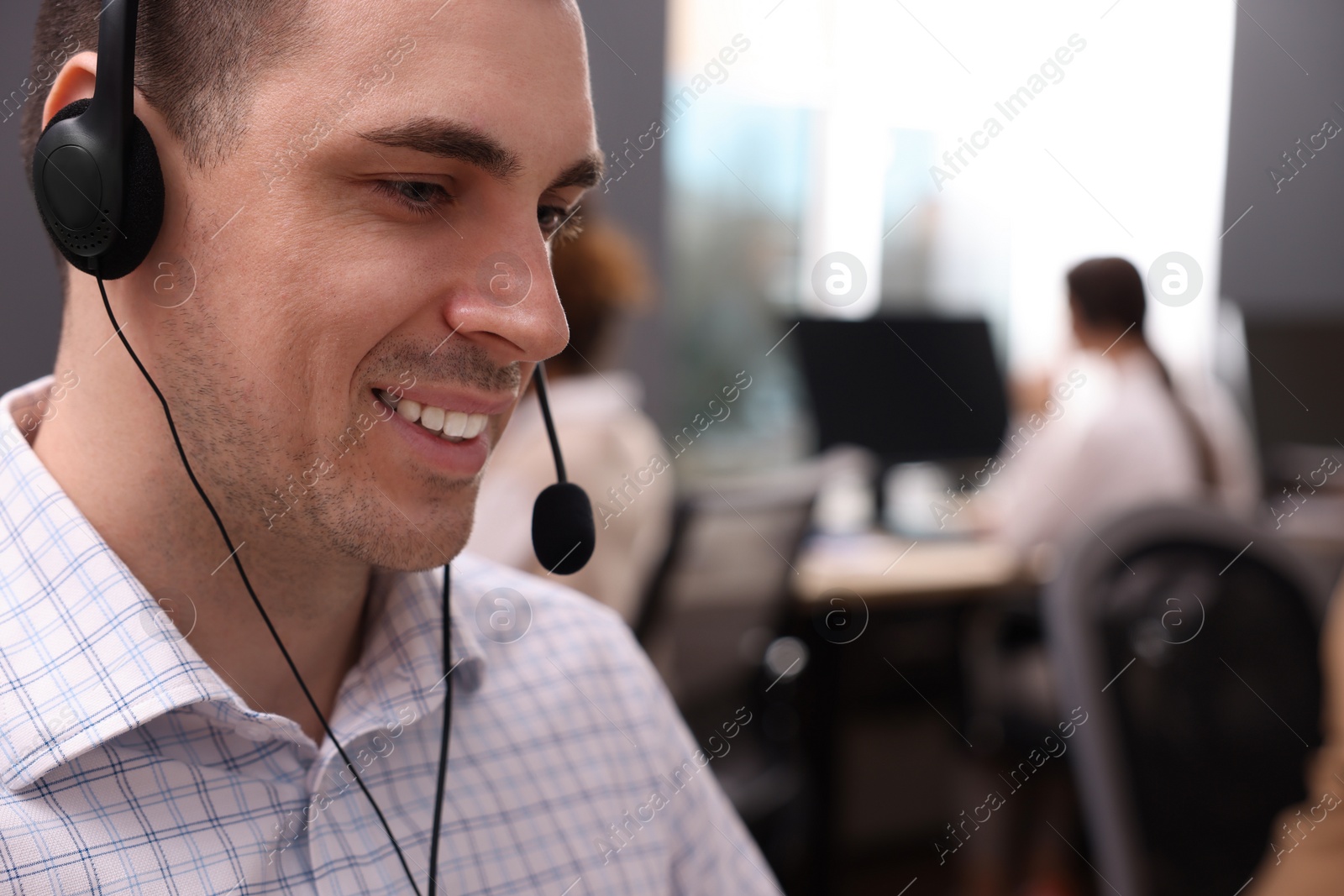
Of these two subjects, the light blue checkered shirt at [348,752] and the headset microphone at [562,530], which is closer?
the light blue checkered shirt at [348,752]

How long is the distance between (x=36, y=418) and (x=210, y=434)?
19 cm

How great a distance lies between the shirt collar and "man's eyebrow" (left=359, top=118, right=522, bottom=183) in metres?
0.30

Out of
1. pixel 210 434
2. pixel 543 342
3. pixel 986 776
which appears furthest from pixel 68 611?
pixel 986 776

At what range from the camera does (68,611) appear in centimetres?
62

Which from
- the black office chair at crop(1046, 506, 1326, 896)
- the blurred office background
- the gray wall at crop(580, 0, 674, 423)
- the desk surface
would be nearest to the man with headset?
the blurred office background

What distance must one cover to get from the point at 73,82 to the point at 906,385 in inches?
101

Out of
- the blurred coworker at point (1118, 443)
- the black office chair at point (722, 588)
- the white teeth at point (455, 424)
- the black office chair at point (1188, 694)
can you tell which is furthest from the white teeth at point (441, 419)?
the blurred coworker at point (1118, 443)

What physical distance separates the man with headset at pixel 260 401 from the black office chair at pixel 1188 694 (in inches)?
29.8

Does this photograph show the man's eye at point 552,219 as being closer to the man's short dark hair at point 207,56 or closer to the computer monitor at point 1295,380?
the man's short dark hair at point 207,56

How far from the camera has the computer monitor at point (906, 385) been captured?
2.89 m

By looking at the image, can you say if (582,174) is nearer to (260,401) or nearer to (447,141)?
(447,141)

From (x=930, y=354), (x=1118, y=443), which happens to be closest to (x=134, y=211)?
(x=1118, y=443)

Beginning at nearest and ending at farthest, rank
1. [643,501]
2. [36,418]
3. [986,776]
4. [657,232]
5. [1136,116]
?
[36,418] < [643,501] < [986,776] < [657,232] < [1136,116]

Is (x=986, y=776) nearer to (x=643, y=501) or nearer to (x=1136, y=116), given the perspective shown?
(x=643, y=501)
